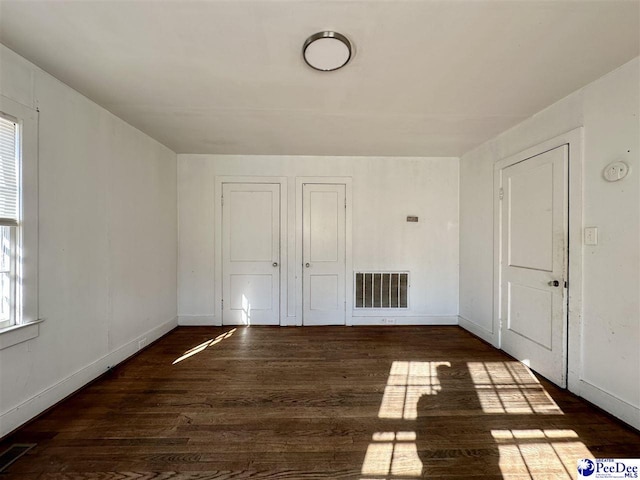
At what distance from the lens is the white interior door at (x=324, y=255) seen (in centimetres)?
404

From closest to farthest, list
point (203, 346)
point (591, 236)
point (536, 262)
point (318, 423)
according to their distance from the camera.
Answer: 1. point (318, 423)
2. point (591, 236)
3. point (536, 262)
4. point (203, 346)

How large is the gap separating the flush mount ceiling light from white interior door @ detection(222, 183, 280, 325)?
2.31 m

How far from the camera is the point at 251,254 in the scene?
4.03 meters

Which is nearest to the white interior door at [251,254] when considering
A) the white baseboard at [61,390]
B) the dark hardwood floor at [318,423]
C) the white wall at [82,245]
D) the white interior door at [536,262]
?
the white wall at [82,245]

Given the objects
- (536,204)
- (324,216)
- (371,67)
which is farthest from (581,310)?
(324,216)

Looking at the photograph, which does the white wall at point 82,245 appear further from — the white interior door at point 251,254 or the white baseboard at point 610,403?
the white baseboard at point 610,403

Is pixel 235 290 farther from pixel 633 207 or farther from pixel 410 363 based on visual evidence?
pixel 633 207

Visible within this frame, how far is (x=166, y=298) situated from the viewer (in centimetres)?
366

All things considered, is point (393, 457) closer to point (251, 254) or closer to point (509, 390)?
point (509, 390)

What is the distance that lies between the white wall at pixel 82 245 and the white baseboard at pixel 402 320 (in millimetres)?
2772

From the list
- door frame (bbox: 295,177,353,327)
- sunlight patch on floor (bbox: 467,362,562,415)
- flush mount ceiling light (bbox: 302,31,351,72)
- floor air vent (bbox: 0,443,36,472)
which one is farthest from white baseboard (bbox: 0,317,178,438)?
sunlight patch on floor (bbox: 467,362,562,415)

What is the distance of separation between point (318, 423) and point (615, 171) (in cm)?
277

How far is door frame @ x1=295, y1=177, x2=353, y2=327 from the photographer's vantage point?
4012mm

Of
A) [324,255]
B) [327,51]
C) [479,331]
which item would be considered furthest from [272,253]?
[479,331]
